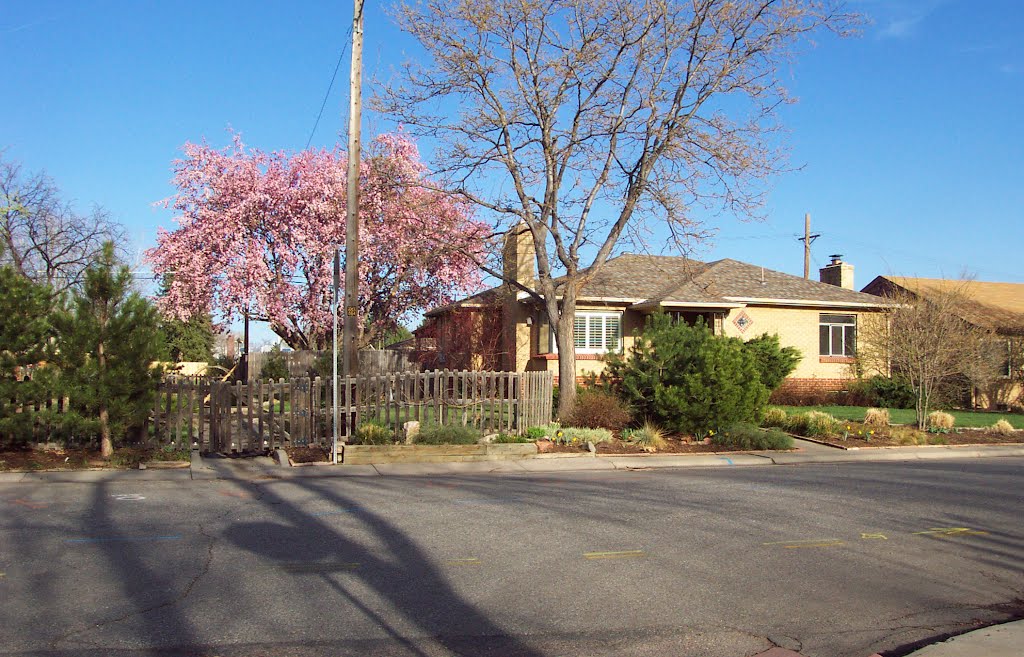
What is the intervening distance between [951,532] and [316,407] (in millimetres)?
10095

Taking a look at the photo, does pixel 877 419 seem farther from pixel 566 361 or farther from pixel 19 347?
pixel 19 347

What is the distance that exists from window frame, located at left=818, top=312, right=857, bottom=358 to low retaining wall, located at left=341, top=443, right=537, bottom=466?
17708 mm

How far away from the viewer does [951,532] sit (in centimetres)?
895

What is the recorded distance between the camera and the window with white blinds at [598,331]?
26297 mm

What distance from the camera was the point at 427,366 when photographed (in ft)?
92.2

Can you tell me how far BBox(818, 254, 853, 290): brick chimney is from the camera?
3481 cm

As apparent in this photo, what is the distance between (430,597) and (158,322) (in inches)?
350

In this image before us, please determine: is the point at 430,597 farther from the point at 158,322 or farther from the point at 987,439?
the point at 987,439

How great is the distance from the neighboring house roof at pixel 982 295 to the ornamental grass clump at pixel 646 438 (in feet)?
28.3

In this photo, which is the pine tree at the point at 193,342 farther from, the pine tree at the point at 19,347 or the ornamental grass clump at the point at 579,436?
the ornamental grass clump at the point at 579,436

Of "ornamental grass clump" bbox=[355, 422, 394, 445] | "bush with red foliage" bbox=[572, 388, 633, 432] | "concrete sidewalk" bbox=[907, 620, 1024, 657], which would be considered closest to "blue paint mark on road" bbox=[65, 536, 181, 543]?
"concrete sidewalk" bbox=[907, 620, 1024, 657]

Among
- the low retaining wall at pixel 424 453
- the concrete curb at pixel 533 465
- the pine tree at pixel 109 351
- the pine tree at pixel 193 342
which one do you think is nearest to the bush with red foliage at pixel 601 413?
the concrete curb at pixel 533 465

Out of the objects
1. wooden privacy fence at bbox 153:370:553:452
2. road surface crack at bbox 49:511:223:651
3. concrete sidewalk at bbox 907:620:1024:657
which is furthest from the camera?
wooden privacy fence at bbox 153:370:553:452

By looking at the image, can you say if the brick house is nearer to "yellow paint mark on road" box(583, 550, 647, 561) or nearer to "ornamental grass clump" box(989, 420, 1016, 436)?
"ornamental grass clump" box(989, 420, 1016, 436)
